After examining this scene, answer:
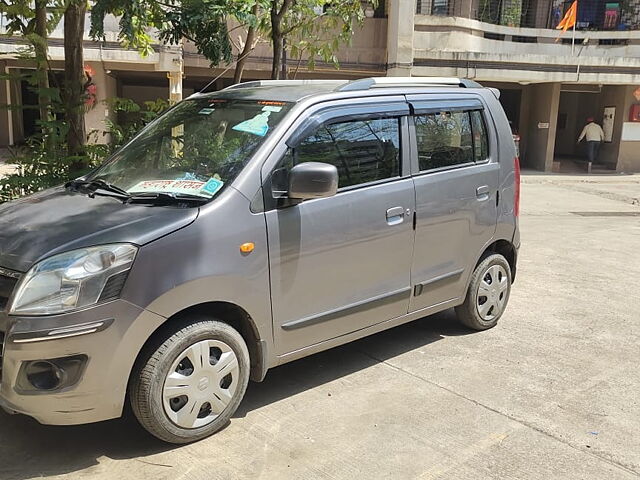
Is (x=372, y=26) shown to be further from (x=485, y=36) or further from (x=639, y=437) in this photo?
(x=639, y=437)

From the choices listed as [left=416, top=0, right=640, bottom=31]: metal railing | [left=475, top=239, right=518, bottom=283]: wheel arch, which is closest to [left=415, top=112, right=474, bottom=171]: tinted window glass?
[left=475, top=239, right=518, bottom=283]: wheel arch

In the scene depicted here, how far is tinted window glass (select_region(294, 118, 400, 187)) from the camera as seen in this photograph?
12.7ft

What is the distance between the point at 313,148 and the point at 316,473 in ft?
6.17

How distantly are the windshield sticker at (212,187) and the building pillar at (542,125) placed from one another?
18587 millimetres

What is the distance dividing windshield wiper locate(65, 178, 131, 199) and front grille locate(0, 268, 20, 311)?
78cm

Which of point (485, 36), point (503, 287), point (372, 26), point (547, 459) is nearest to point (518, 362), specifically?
point (503, 287)

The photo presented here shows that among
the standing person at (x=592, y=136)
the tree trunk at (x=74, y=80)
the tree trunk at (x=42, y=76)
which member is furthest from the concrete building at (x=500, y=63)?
the tree trunk at (x=42, y=76)

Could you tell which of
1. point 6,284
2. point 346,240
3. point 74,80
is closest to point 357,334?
point 346,240

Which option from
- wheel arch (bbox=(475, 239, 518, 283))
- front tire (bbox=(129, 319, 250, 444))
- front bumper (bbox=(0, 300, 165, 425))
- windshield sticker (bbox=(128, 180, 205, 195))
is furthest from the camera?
wheel arch (bbox=(475, 239, 518, 283))

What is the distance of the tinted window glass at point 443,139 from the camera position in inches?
176

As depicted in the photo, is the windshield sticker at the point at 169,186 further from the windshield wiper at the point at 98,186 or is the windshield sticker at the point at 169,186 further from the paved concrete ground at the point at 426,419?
the paved concrete ground at the point at 426,419

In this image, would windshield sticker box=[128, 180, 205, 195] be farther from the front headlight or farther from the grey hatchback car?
the front headlight

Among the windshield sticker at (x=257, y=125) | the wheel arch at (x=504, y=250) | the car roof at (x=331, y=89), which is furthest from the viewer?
the wheel arch at (x=504, y=250)

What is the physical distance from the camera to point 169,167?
3.86 metres
